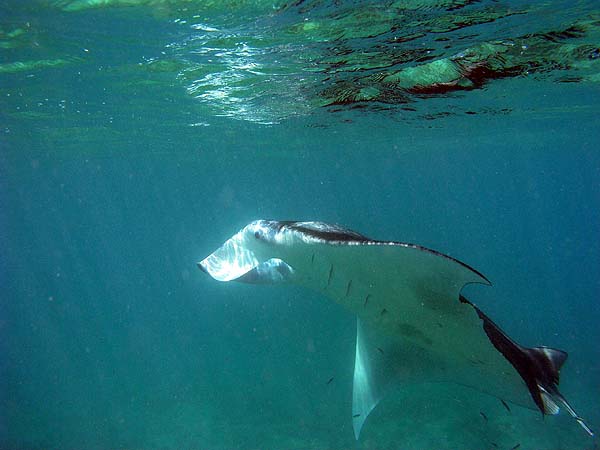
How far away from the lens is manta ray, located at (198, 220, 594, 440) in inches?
121

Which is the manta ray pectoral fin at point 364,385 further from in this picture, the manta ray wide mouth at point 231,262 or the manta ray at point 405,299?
the manta ray wide mouth at point 231,262

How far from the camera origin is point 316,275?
3744 millimetres

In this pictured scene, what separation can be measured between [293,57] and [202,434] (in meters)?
13.0

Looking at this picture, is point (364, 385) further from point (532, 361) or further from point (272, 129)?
point (272, 129)

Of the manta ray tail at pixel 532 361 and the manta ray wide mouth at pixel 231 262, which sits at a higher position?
the manta ray wide mouth at pixel 231 262

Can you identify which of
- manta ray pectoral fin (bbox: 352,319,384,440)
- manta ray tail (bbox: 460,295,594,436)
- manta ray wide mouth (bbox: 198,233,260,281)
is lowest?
manta ray pectoral fin (bbox: 352,319,384,440)

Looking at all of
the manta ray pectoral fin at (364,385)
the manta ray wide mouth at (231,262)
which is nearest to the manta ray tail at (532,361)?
the manta ray pectoral fin at (364,385)

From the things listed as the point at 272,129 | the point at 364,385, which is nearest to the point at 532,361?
the point at 364,385

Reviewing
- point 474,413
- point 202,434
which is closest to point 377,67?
point 474,413

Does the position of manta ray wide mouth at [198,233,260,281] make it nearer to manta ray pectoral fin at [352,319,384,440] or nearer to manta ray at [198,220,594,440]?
manta ray at [198,220,594,440]

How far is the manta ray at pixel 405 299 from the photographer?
307 cm

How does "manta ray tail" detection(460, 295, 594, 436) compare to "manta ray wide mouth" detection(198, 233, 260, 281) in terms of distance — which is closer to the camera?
"manta ray tail" detection(460, 295, 594, 436)

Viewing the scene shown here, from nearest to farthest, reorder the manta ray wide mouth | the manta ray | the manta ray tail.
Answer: the manta ray < the manta ray tail < the manta ray wide mouth

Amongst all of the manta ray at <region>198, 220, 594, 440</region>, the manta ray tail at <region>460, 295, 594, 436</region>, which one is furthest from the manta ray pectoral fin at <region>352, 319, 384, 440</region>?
the manta ray tail at <region>460, 295, 594, 436</region>
